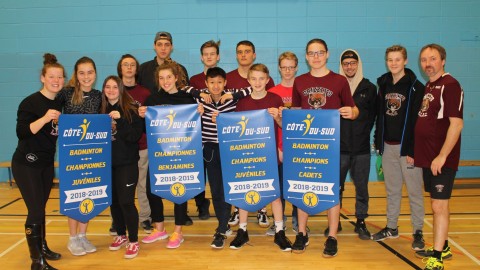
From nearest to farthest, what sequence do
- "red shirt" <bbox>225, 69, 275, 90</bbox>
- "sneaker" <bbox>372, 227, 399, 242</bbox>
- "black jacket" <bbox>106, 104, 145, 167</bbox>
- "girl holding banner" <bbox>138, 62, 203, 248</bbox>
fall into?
1. "black jacket" <bbox>106, 104, 145, 167</bbox>
2. "girl holding banner" <bbox>138, 62, 203, 248</bbox>
3. "sneaker" <bbox>372, 227, 399, 242</bbox>
4. "red shirt" <bbox>225, 69, 275, 90</bbox>

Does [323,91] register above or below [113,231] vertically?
above

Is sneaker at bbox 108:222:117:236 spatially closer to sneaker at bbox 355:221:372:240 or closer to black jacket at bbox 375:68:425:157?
sneaker at bbox 355:221:372:240

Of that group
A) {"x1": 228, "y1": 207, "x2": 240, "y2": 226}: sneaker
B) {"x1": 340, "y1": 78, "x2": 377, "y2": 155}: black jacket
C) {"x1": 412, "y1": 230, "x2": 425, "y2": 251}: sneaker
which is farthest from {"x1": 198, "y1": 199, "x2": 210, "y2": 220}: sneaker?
{"x1": 412, "y1": 230, "x2": 425, "y2": 251}: sneaker

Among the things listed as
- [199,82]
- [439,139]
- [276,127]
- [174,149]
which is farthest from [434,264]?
[199,82]

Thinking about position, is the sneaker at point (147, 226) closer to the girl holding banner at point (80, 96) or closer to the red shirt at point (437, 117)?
the girl holding banner at point (80, 96)

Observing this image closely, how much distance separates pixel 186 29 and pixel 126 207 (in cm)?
414

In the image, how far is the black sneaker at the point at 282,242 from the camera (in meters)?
4.07

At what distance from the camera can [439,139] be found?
3523 millimetres

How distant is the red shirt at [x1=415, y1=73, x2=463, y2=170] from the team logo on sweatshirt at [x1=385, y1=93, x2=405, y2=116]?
42cm

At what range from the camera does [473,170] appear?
740cm

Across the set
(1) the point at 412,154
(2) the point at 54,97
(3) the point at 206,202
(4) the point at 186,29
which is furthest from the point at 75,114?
(4) the point at 186,29

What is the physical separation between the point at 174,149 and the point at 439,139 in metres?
2.32

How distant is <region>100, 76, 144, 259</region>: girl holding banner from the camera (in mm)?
3877

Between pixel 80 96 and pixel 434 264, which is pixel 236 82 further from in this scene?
pixel 434 264
